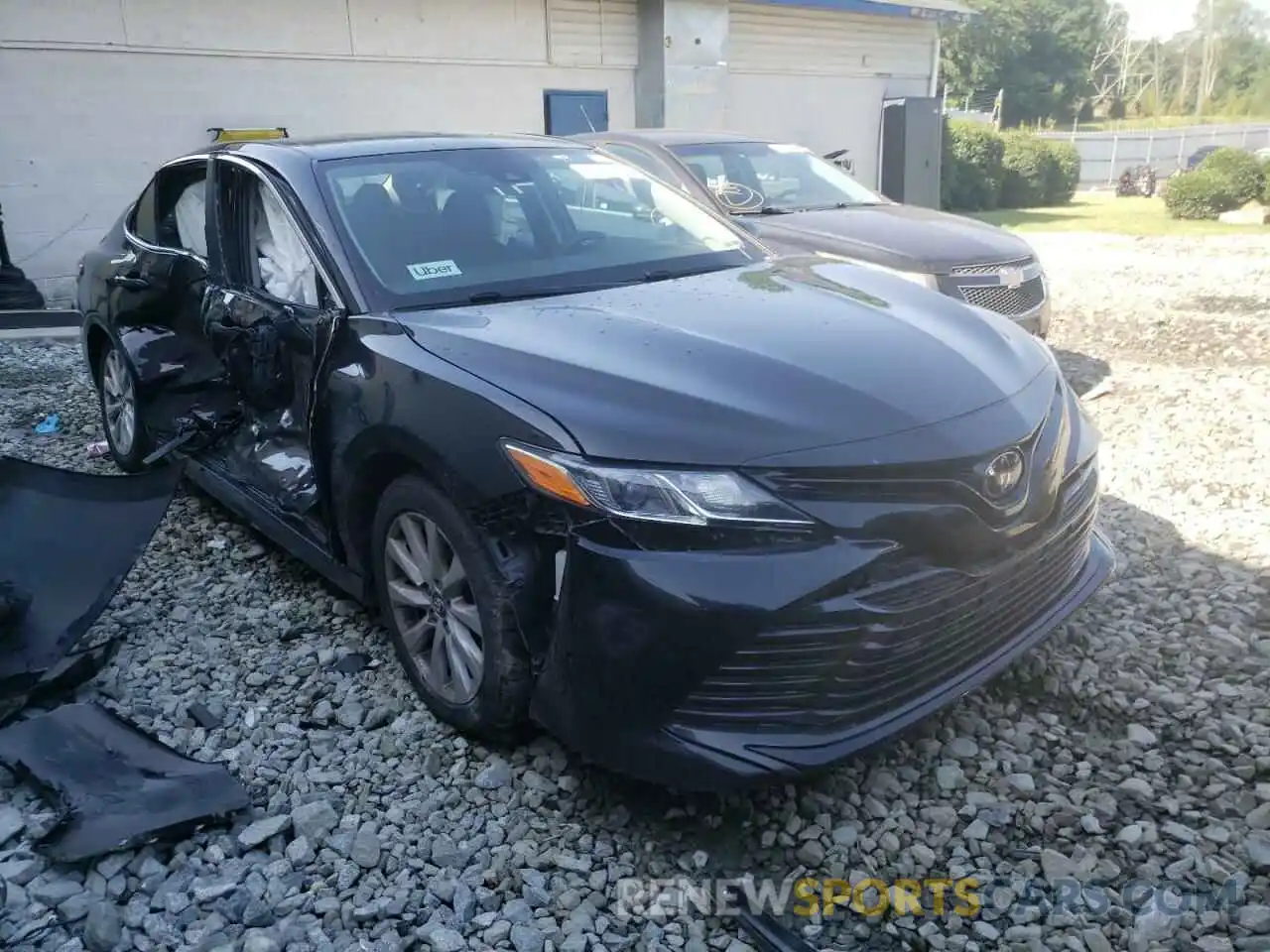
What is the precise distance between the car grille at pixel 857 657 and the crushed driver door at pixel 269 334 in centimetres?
176

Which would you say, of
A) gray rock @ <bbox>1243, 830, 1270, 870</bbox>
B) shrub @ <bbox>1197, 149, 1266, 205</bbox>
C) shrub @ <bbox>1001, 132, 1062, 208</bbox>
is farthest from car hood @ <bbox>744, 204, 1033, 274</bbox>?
shrub @ <bbox>1001, 132, 1062, 208</bbox>

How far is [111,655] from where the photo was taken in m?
3.78

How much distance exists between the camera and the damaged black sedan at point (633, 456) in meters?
2.48

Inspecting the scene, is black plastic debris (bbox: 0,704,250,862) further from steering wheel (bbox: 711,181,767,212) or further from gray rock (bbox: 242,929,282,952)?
steering wheel (bbox: 711,181,767,212)

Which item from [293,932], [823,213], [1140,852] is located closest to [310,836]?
[293,932]

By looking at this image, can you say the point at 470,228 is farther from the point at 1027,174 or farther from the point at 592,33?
the point at 1027,174

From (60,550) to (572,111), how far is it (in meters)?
11.8

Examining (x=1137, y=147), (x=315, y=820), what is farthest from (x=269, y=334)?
(x=1137, y=147)

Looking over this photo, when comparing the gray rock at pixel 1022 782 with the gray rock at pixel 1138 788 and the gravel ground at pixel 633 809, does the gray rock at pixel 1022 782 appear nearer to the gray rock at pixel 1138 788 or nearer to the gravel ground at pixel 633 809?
the gravel ground at pixel 633 809

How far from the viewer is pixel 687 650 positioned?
2.45m

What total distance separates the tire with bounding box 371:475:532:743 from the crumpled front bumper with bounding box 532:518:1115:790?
24 centimetres

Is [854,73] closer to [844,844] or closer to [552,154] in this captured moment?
[552,154]

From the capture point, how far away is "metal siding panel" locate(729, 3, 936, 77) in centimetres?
1653

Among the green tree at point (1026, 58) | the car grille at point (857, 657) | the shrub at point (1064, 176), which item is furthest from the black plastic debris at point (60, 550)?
the green tree at point (1026, 58)
